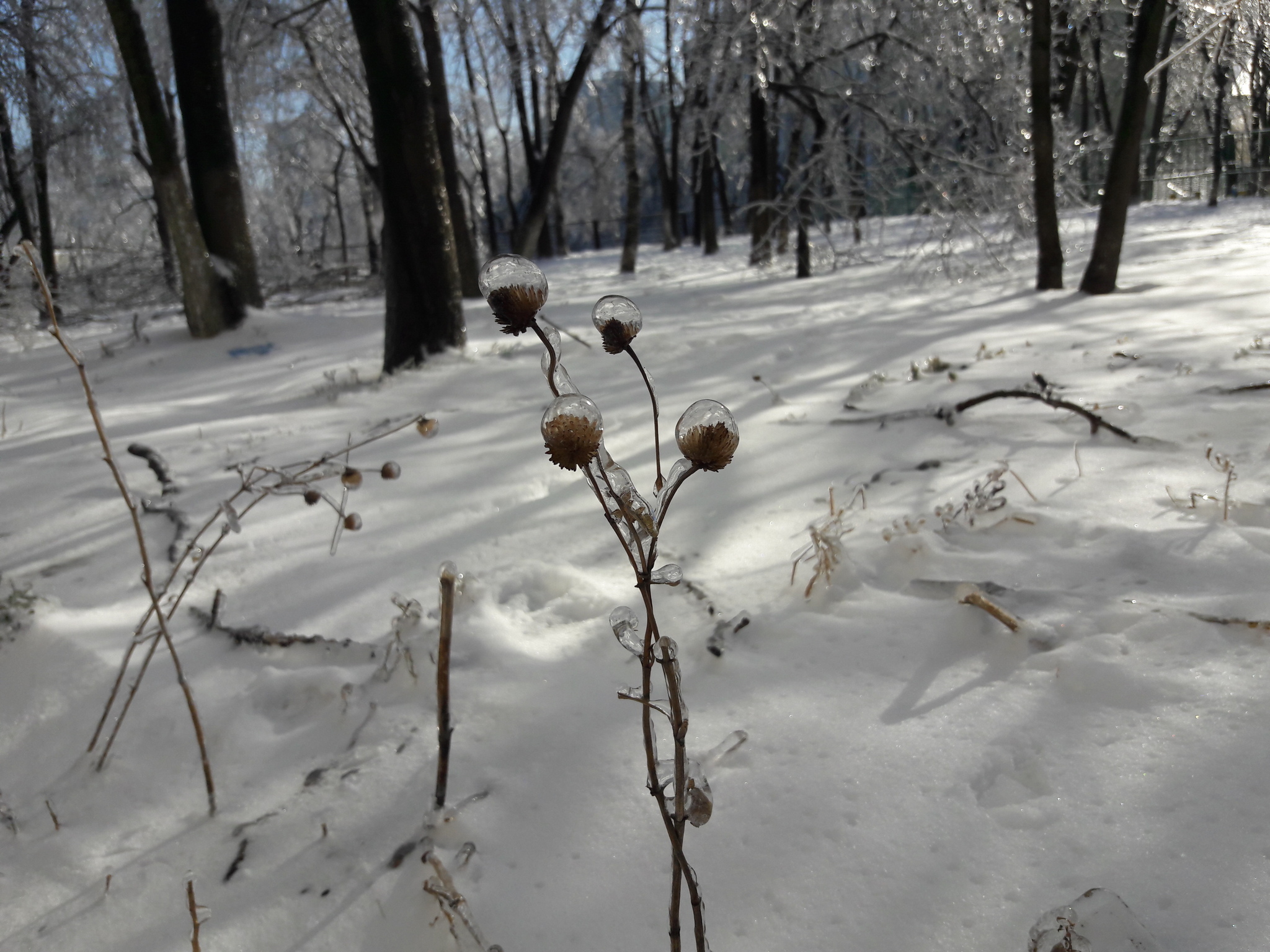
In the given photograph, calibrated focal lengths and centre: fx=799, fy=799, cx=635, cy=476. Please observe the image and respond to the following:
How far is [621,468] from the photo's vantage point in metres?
0.61

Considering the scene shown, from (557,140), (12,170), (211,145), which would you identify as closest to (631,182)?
(557,140)

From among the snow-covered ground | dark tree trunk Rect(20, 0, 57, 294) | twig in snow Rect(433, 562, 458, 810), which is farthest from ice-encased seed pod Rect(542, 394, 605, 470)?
dark tree trunk Rect(20, 0, 57, 294)

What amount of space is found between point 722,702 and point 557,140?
7472 mm

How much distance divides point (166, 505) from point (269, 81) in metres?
14.8

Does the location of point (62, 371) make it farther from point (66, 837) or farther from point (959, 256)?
point (959, 256)

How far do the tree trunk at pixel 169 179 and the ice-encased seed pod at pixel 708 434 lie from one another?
746 centimetres

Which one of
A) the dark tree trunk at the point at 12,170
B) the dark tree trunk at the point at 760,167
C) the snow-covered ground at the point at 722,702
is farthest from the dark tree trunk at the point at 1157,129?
the dark tree trunk at the point at 12,170

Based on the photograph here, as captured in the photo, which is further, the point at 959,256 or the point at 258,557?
the point at 959,256

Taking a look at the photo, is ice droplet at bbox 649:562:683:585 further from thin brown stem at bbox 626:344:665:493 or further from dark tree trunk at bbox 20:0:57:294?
dark tree trunk at bbox 20:0:57:294

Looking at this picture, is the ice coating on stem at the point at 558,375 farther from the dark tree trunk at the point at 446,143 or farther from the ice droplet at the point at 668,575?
the dark tree trunk at the point at 446,143

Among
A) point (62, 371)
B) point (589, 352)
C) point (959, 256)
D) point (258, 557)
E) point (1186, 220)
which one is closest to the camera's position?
point (258, 557)

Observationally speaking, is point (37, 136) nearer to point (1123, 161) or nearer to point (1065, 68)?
point (1123, 161)

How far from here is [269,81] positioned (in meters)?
14.3

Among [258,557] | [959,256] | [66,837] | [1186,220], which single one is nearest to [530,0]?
[959,256]
